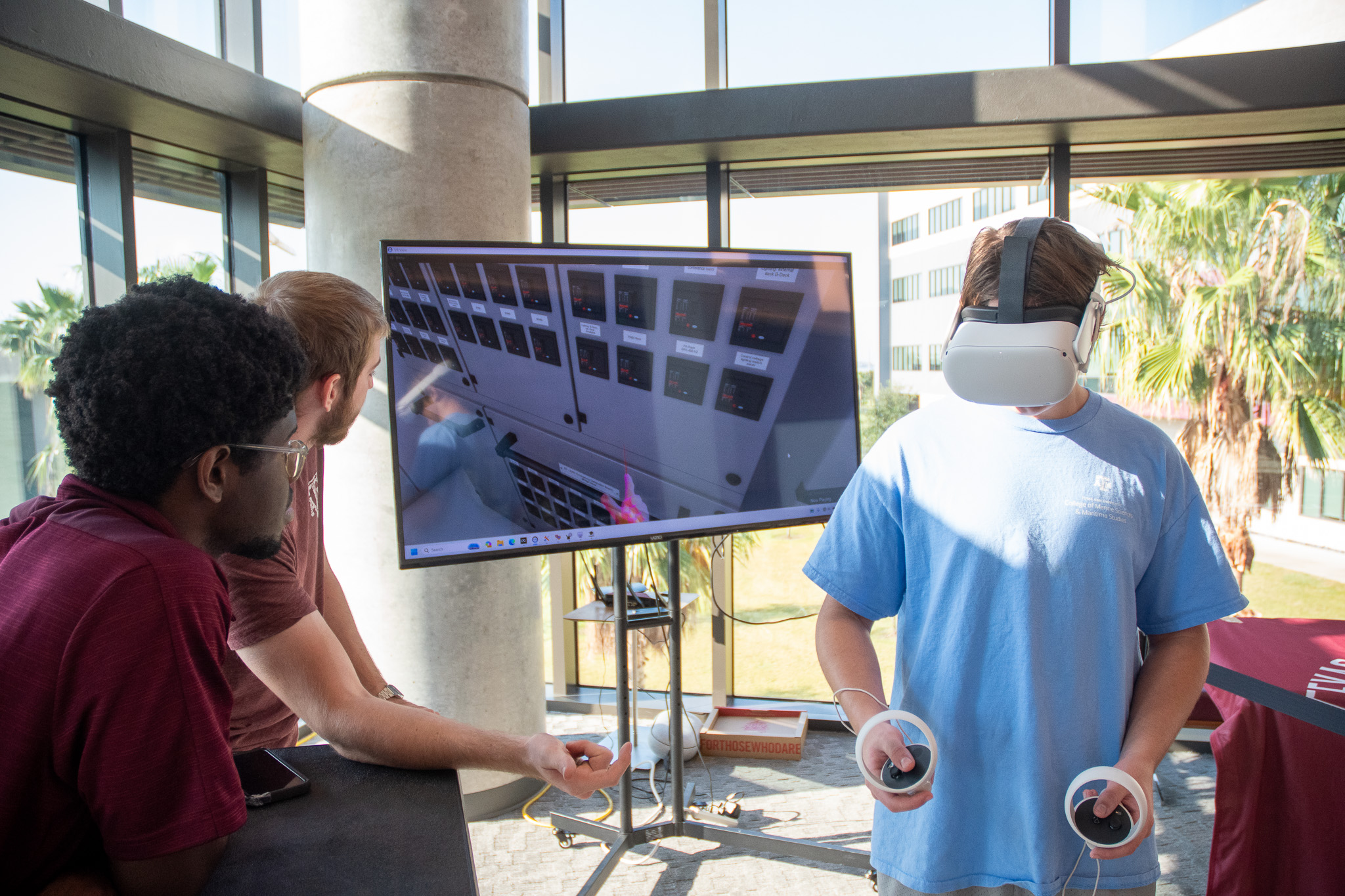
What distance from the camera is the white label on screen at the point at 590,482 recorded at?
78.4 inches

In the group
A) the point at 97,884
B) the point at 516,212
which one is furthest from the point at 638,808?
the point at 97,884

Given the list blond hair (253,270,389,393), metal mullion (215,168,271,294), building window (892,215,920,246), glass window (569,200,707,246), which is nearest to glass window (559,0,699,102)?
glass window (569,200,707,246)

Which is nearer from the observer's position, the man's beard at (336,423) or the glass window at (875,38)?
the man's beard at (336,423)

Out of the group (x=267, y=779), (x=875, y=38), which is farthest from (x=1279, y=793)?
(x=875, y=38)

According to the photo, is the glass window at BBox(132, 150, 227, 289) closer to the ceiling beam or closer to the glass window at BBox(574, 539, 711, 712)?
the ceiling beam

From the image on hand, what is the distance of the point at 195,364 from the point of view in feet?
2.63

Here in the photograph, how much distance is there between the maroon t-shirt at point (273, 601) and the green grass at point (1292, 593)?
11.2 feet

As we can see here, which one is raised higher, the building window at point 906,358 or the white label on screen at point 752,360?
the building window at point 906,358

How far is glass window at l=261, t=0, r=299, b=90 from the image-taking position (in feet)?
10.1

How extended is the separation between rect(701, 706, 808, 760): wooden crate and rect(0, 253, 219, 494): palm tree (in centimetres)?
252

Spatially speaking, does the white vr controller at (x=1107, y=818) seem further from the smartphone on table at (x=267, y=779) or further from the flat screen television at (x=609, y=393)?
the flat screen television at (x=609, y=393)

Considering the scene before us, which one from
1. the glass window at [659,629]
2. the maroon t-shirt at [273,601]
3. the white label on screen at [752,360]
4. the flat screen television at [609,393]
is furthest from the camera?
the glass window at [659,629]

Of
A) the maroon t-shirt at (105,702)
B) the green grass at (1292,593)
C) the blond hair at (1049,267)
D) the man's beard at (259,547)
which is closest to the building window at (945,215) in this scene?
the green grass at (1292,593)

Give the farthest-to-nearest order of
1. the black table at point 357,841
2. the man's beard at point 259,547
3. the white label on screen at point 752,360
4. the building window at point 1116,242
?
1. the building window at point 1116,242
2. the white label on screen at point 752,360
3. the man's beard at point 259,547
4. the black table at point 357,841
